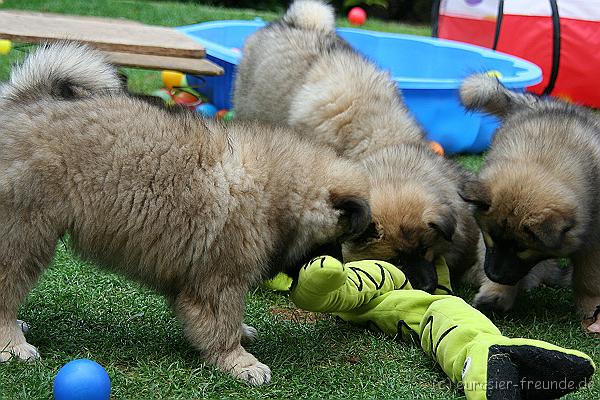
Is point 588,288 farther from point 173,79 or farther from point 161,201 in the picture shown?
point 173,79

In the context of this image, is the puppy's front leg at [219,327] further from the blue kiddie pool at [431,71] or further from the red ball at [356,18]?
the red ball at [356,18]

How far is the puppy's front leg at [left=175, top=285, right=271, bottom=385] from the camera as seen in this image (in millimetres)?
2881

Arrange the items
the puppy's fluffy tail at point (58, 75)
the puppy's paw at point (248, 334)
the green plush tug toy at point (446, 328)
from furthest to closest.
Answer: the puppy's paw at point (248, 334), the puppy's fluffy tail at point (58, 75), the green plush tug toy at point (446, 328)

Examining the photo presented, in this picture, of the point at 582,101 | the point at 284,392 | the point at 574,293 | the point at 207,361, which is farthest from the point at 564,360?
the point at 582,101

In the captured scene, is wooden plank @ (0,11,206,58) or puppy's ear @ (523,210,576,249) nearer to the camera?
puppy's ear @ (523,210,576,249)

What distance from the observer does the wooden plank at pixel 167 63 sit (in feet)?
18.5

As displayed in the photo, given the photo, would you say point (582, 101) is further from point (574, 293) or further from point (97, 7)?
point (97, 7)

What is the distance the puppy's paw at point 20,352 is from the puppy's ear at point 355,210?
114 centimetres

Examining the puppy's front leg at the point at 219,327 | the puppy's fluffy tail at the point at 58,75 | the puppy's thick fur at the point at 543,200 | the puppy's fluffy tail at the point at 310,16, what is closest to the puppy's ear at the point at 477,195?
the puppy's thick fur at the point at 543,200

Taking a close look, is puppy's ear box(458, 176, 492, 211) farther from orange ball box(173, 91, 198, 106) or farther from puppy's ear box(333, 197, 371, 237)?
orange ball box(173, 91, 198, 106)

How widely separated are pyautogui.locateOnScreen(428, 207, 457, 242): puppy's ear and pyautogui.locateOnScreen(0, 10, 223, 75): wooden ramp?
Result: 241 centimetres

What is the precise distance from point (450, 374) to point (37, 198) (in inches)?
59.5

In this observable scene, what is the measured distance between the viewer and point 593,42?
7805 mm

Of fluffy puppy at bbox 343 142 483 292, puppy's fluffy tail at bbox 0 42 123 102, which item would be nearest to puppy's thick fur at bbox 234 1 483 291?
fluffy puppy at bbox 343 142 483 292
